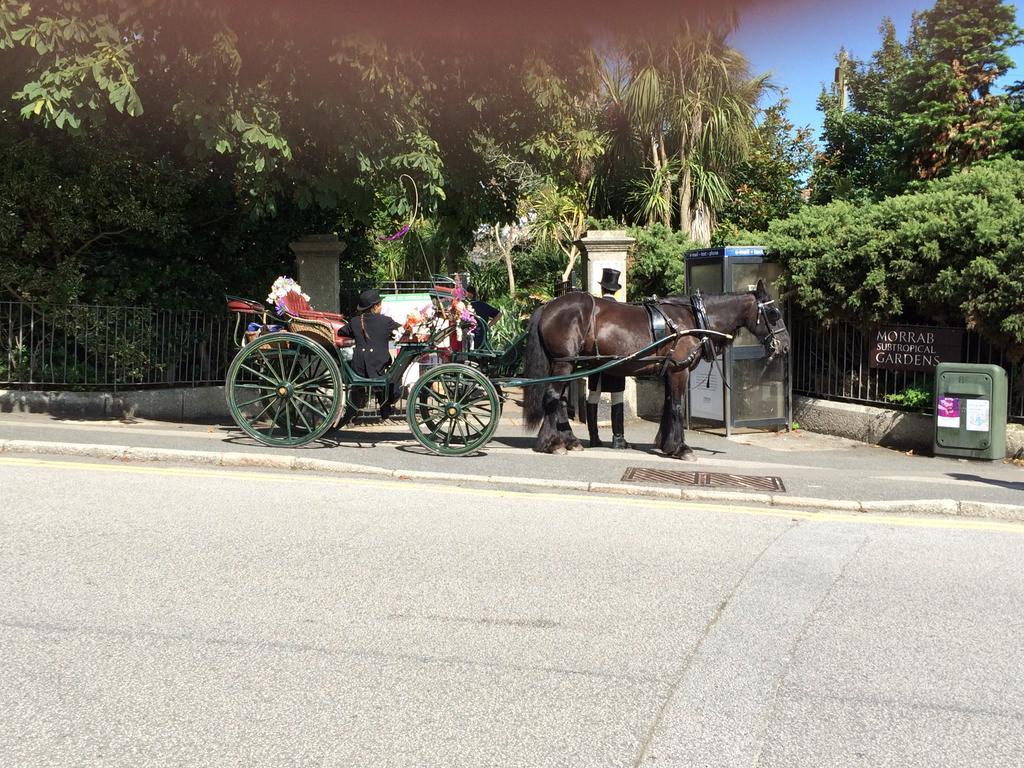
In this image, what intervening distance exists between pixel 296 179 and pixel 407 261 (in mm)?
10852

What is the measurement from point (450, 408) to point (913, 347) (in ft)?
20.4

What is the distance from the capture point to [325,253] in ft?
44.9

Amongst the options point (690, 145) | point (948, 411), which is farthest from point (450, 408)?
point (690, 145)

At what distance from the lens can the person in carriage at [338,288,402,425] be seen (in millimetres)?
10477

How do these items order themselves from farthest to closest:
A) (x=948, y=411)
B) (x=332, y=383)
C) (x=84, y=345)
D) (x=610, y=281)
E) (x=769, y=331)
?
(x=84, y=345)
(x=610, y=281)
(x=948, y=411)
(x=769, y=331)
(x=332, y=383)

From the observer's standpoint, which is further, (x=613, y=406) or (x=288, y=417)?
(x=613, y=406)

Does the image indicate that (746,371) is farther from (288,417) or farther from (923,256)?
(288,417)

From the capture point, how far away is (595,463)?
9.96 meters

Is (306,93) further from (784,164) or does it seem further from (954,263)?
(784,164)

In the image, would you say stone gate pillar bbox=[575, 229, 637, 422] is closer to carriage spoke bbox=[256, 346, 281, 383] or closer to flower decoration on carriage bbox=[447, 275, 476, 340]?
flower decoration on carriage bbox=[447, 275, 476, 340]

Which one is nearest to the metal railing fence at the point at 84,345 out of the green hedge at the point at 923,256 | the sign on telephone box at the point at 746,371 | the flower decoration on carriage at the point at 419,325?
the flower decoration on carriage at the point at 419,325

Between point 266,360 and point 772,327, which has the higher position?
point 772,327

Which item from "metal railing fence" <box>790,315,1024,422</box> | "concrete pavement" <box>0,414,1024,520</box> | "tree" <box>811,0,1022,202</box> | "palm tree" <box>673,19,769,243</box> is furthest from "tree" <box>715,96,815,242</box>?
"concrete pavement" <box>0,414,1024,520</box>

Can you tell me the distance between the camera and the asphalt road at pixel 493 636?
3670 mm
